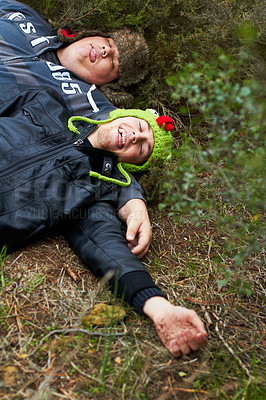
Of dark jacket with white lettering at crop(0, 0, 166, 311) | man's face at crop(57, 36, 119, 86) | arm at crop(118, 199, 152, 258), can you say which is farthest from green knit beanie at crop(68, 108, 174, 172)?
man's face at crop(57, 36, 119, 86)

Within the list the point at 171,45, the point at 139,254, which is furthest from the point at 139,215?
the point at 171,45

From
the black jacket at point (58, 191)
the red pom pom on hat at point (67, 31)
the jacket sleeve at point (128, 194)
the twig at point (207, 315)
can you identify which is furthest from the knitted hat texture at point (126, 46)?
the twig at point (207, 315)

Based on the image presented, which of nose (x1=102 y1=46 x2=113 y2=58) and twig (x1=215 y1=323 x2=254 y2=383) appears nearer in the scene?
twig (x1=215 y1=323 x2=254 y2=383)

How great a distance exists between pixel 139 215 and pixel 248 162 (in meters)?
1.33

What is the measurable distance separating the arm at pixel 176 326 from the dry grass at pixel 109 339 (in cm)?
7

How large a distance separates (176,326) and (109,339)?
37 cm

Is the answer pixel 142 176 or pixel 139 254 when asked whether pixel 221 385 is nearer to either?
pixel 139 254

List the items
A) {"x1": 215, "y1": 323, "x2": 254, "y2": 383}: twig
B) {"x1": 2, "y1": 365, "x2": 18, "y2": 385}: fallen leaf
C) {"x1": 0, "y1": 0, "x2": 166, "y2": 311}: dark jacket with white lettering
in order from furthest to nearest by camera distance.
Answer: {"x1": 0, "y1": 0, "x2": 166, "y2": 311}: dark jacket with white lettering, {"x1": 215, "y1": 323, "x2": 254, "y2": 383}: twig, {"x1": 2, "y1": 365, "x2": 18, "y2": 385}: fallen leaf

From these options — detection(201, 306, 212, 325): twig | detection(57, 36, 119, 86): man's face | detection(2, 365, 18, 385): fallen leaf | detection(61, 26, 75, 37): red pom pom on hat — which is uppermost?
detection(61, 26, 75, 37): red pom pom on hat

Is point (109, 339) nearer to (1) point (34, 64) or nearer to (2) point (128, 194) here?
(2) point (128, 194)

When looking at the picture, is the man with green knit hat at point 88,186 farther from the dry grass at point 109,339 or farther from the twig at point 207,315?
the twig at point 207,315

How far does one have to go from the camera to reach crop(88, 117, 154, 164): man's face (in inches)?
117

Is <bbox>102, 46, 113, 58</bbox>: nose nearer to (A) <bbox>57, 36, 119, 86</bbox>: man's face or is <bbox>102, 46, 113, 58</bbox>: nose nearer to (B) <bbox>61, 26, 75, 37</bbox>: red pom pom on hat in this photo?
(A) <bbox>57, 36, 119, 86</bbox>: man's face

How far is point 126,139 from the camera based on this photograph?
2967 millimetres
